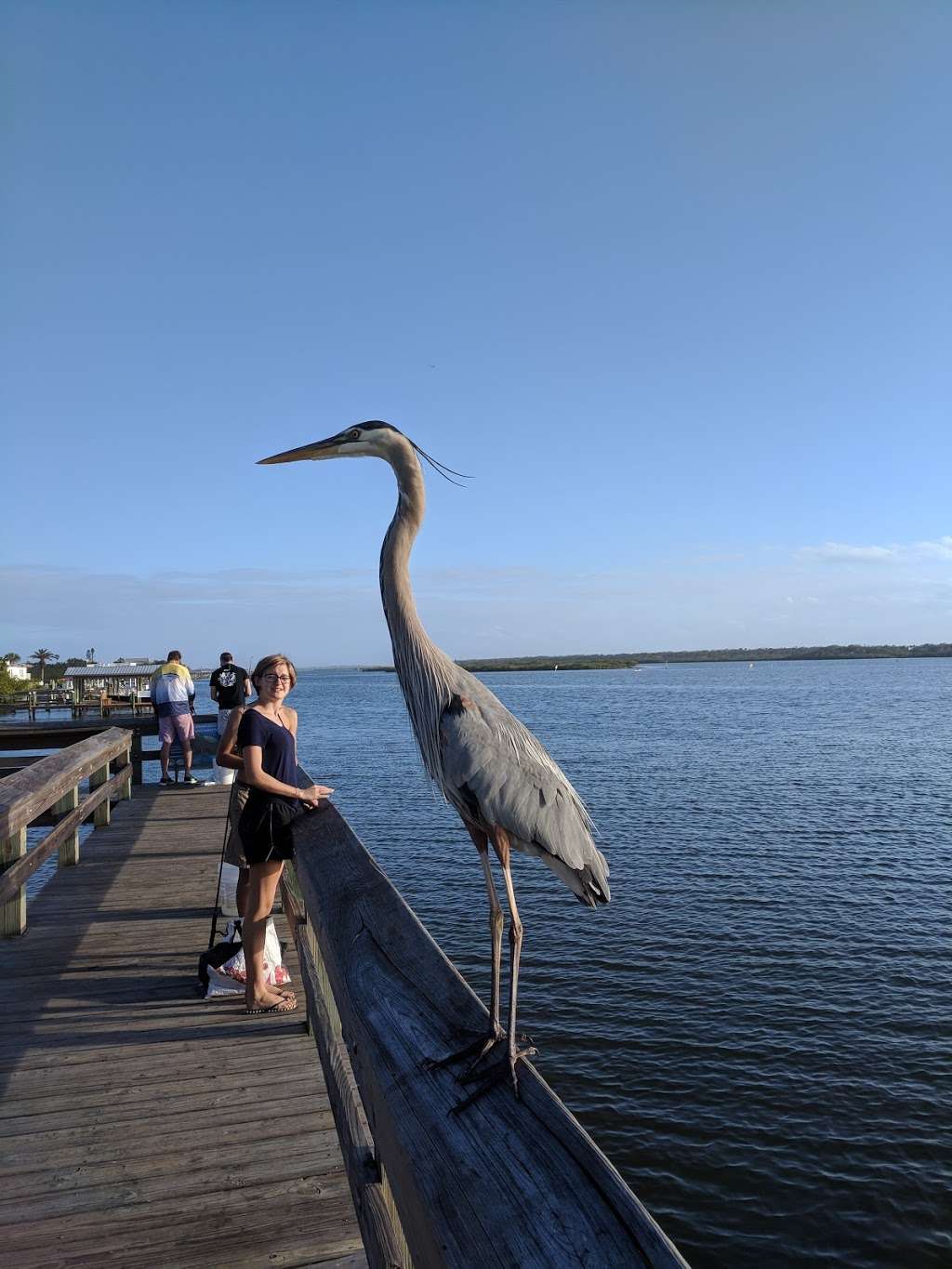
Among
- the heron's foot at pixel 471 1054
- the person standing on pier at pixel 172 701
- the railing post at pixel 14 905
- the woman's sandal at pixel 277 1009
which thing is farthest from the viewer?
the person standing on pier at pixel 172 701

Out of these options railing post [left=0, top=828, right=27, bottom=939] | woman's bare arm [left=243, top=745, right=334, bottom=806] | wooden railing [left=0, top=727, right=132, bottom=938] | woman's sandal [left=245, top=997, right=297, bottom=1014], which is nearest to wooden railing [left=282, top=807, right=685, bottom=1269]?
woman's bare arm [left=243, top=745, right=334, bottom=806]

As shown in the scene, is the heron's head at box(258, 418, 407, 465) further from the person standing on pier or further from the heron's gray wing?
the person standing on pier

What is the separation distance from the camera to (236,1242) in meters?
2.57

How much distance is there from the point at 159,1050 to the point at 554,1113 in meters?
3.26

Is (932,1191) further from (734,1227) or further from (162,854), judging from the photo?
(162,854)

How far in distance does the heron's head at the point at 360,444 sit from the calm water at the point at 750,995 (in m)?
6.43

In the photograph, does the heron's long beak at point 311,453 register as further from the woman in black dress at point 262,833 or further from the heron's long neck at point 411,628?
the woman in black dress at point 262,833

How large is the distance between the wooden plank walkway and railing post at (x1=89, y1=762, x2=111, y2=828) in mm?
3003

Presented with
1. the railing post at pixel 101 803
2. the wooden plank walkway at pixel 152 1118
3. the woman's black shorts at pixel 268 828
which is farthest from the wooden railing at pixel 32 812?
the railing post at pixel 101 803

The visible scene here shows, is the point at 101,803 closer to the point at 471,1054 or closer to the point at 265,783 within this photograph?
the point at 265,783

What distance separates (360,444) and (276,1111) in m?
2.79

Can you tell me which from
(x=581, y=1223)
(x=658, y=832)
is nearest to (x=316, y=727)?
(x=658, y=832)

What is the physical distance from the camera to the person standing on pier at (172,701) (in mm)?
10117

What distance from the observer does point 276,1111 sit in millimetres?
3340
